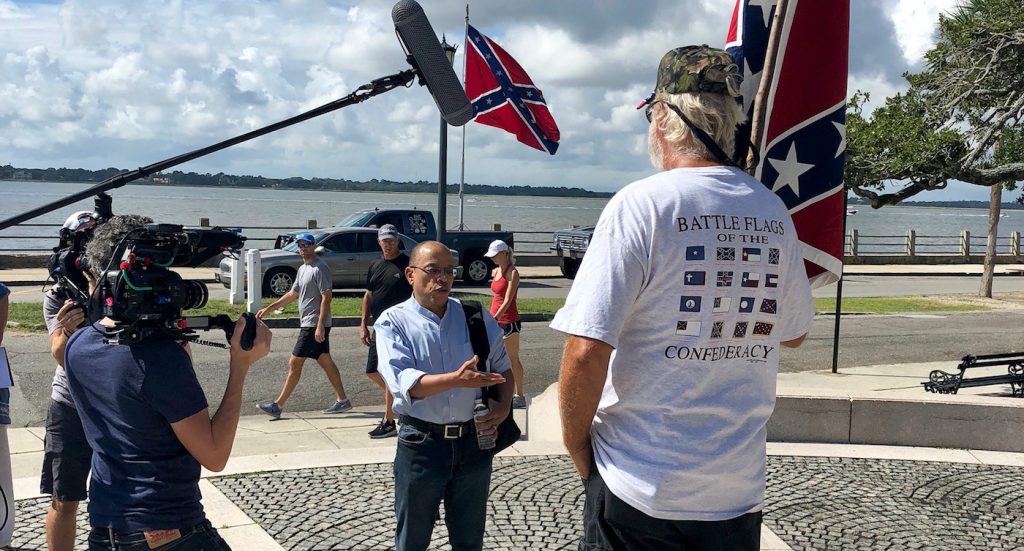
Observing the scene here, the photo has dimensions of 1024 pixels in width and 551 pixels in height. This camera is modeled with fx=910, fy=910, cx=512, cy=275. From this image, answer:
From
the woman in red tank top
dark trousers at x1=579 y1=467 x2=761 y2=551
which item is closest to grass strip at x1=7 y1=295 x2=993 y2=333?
the woman in red tank top

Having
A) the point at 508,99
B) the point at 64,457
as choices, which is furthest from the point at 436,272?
the point at 508,99

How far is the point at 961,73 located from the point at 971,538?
673cm

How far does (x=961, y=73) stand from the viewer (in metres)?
10.1

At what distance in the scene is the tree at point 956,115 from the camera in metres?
9.71

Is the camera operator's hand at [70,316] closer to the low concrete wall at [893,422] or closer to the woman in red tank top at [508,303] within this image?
the low concrete wall at [893,422]

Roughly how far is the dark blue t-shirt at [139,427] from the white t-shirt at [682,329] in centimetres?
129

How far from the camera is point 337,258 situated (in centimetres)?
1977

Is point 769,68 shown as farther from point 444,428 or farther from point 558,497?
point 558,497

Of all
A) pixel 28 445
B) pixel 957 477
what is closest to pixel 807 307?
pixel 957 477

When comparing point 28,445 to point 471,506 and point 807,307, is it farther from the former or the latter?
point 807,307

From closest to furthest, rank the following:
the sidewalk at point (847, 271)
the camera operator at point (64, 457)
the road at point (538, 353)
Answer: the camera operator at point (64, 457), the road at point (538, 353), the sidewalk at point (847, 271)

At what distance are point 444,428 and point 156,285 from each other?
1.47 m

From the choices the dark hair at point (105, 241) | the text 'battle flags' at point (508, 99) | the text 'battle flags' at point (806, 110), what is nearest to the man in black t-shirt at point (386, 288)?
the text 'battle flags' at point (806, 110)

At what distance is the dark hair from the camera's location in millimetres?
3068
